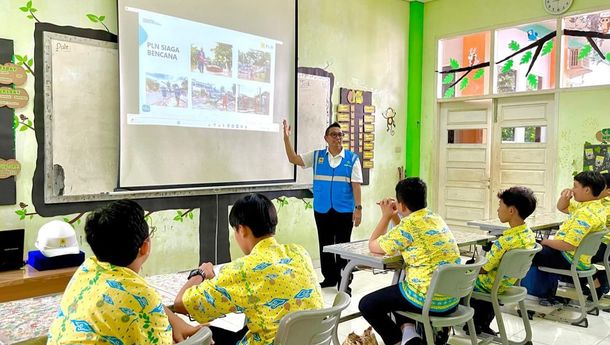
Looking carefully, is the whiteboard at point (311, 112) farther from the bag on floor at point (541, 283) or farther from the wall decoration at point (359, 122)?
the bag on floor at point (541, 283)

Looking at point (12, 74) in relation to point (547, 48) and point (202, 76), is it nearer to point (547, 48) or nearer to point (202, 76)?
point (202, 76)

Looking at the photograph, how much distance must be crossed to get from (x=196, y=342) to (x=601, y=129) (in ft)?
17.7

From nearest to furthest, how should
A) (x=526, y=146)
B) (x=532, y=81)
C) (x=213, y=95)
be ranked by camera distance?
1. (x=213, y=95)
2. (x=532, y=81)
3. (x=526, y=146)

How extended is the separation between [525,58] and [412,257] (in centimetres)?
429

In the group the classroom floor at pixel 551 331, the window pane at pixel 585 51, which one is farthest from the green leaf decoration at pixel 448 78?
the classroom floor at pixel 551 331

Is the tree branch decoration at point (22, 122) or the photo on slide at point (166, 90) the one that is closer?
the tree branch decoration at point (22, 122)

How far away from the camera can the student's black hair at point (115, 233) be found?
130cm

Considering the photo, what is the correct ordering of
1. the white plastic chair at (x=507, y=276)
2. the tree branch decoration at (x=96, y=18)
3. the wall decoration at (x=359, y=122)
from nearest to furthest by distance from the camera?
the white plastic chair at (x=507, y=276) < the tree branch decoration at (x=96, y=18) < the wall decoration at (x=359, y=122)

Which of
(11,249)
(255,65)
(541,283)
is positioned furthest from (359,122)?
(11,249)

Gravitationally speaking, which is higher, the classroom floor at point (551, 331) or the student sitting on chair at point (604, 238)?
the student sitting on chair at point (604, 238)

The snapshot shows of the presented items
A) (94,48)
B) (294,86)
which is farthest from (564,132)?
(94,48)

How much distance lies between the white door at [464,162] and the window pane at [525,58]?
40cm

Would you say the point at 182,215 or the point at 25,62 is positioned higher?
the point at 25,62

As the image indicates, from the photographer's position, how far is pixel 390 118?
21.1ft
